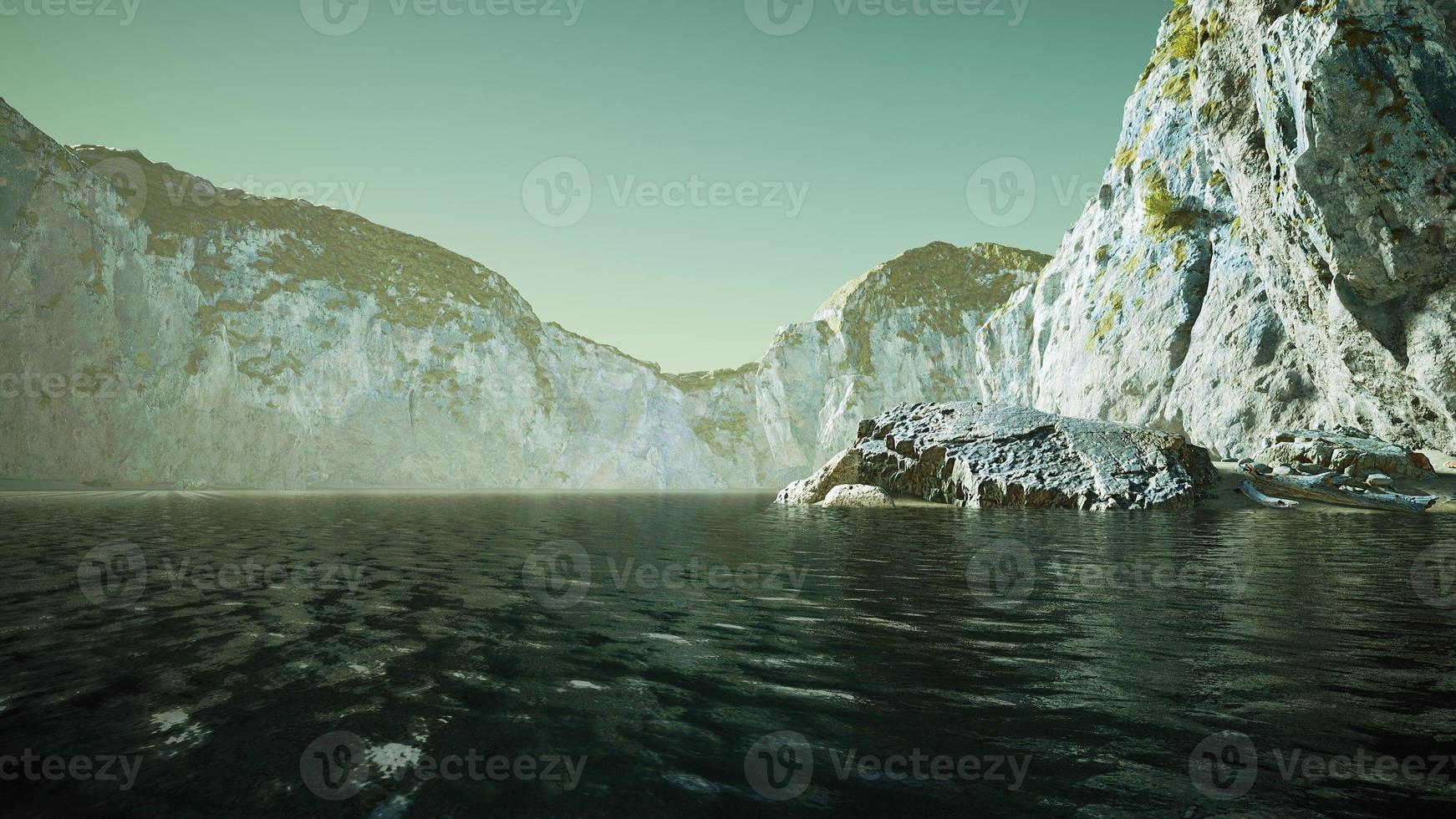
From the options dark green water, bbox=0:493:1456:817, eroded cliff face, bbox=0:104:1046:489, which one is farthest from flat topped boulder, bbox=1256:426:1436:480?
eroded cliff face, bbox=0:104:1046:489

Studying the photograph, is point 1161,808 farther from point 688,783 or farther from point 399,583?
point 399,583

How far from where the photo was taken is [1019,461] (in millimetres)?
24688

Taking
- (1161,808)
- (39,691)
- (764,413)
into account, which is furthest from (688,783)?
(764,413)

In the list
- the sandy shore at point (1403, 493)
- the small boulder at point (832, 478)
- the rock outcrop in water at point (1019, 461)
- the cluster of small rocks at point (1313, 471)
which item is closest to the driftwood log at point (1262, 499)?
the sandy shore at point (1403, 493)

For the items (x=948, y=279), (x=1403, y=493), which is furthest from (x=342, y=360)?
(x=1403, y=493)

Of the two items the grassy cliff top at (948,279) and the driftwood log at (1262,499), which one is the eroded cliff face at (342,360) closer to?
the grassy cliff top at (948,279)

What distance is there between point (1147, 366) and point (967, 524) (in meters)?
25.3

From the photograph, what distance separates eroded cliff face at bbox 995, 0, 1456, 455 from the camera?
18.5m

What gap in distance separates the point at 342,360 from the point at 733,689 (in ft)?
290

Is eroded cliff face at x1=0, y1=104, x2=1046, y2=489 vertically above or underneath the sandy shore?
above

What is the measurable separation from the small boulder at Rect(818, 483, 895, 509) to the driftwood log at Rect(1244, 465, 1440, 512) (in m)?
12.0

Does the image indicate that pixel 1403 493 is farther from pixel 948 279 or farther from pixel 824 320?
pixel 824 320

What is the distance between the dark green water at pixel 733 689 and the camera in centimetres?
304

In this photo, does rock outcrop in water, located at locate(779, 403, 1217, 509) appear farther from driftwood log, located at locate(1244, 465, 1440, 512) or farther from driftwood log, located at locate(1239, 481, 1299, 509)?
driftwood log, located at locate(1244, 465, 1440, 512)
